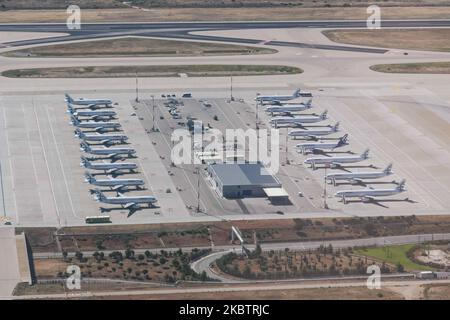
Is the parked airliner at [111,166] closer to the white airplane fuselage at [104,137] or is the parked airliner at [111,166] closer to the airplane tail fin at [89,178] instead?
the airplane tail fin at [89,178]

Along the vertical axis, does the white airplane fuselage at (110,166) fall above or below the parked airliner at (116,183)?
above

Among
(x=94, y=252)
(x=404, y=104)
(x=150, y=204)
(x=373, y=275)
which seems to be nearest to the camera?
(x=373, y=275)

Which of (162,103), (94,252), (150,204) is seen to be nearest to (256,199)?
(150,204)

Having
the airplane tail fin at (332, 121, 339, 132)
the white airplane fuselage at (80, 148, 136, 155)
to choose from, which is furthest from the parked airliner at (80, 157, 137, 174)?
the airplane tail fin at (332, 121, 339, 132)

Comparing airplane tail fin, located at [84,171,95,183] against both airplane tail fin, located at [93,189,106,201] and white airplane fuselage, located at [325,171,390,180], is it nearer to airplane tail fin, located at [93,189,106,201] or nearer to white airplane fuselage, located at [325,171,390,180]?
airplane tail fin, located at [93,189,106,201]

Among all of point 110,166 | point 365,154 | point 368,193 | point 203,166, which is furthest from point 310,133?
point 110,166

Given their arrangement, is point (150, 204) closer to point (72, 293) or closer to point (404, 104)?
point (72, 293)

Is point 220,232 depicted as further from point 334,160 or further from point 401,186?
point 334,160

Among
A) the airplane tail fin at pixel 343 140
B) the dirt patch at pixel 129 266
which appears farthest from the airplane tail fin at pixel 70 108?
the dirt patch at pixel 129 266
